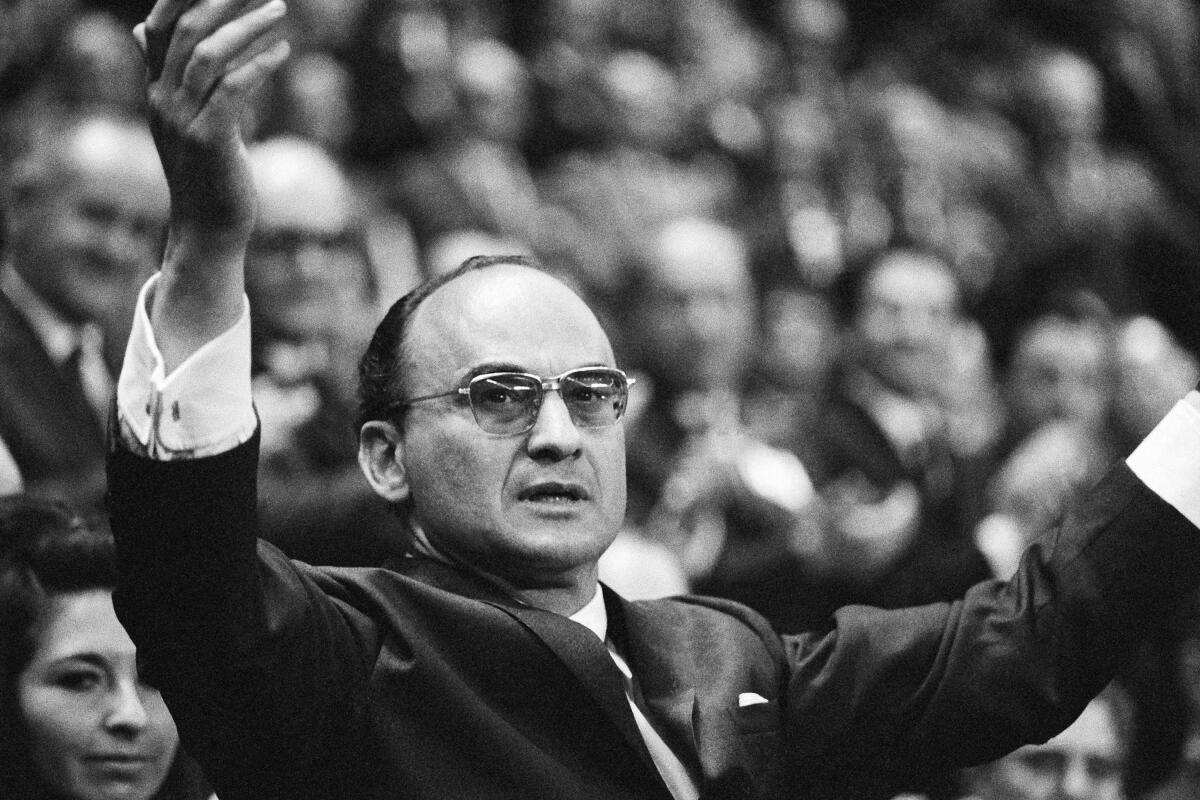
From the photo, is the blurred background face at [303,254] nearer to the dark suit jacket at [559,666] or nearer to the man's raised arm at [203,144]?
the dark suit jacket at [559,666]

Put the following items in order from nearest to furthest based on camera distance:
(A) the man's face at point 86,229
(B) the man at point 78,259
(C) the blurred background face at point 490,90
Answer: (B) the man at point 78,259, (A) the man's face at point 86,229, (C) the blurred background face at point 490,90

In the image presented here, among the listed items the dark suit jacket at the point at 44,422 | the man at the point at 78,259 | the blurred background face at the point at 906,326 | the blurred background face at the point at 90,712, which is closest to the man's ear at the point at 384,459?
the blurred background face at the point at 90,712

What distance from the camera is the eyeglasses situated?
2309 mm

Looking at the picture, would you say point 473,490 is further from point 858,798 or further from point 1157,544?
point 1157,544

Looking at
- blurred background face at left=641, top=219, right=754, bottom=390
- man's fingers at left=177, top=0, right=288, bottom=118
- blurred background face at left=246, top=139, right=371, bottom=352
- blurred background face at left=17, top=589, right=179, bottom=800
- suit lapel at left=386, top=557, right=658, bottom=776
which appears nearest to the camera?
man's fingers at left=177, top=0, right=288, bottom=118

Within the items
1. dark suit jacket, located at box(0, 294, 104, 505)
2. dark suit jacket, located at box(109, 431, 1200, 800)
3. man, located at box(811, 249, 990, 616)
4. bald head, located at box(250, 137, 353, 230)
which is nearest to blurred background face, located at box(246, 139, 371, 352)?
bald head, located at box(250, 137, 353, 230)

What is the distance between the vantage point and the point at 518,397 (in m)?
2.32

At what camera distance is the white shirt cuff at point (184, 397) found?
1.83 m

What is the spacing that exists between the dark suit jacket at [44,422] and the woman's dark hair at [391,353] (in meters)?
1.01

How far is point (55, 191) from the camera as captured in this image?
3.79 m

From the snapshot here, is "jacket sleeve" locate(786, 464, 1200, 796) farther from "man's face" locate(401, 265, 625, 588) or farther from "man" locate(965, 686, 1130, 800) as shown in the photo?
"man" locate(965, 686, 1130, 800)

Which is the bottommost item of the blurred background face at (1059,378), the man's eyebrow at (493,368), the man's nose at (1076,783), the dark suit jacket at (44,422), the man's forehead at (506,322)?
the man's nose at (1076,783)

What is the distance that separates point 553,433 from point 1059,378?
12.0 ft

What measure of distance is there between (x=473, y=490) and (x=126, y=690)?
2.34 ft
